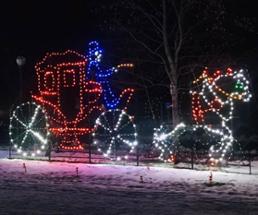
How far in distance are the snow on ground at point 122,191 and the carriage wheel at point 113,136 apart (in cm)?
333

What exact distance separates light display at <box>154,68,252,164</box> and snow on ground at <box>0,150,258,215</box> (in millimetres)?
2826

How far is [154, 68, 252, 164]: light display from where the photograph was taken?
2258 cm

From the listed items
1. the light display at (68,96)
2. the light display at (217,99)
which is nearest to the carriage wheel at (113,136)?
the light display at (68,96)

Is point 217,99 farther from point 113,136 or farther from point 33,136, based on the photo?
point 33,136

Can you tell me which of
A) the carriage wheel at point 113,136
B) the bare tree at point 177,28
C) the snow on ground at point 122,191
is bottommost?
the snow on ground at point 122,191

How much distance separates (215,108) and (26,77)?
924 inches

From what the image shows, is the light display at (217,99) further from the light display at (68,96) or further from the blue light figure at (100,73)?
the light display at (68,96)

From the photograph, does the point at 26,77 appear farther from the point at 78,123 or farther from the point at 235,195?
the point at 235,195

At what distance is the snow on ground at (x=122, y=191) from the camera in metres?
12.7

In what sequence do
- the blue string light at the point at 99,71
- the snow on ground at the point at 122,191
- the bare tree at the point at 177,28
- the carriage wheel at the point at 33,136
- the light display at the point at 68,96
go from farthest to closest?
the carriage wheel at the point at 33,136
the light display at the point at 68,96
the blue string light at the point at 99,71
the bare tree at the point at 177,28
the snow on ground at the point at 122,191

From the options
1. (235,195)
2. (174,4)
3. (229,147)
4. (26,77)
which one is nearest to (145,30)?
(174,4)

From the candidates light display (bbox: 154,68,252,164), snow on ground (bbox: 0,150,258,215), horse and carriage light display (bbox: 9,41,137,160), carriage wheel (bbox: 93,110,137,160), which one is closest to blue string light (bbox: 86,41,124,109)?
horse and carriage light display (bbox: 9,41,137,160)

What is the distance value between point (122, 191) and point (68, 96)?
39.4 feet

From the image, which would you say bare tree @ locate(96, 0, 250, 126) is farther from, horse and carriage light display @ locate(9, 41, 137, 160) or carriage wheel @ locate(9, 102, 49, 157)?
carriage wheel @ locate(9, 102, 49, 157)
